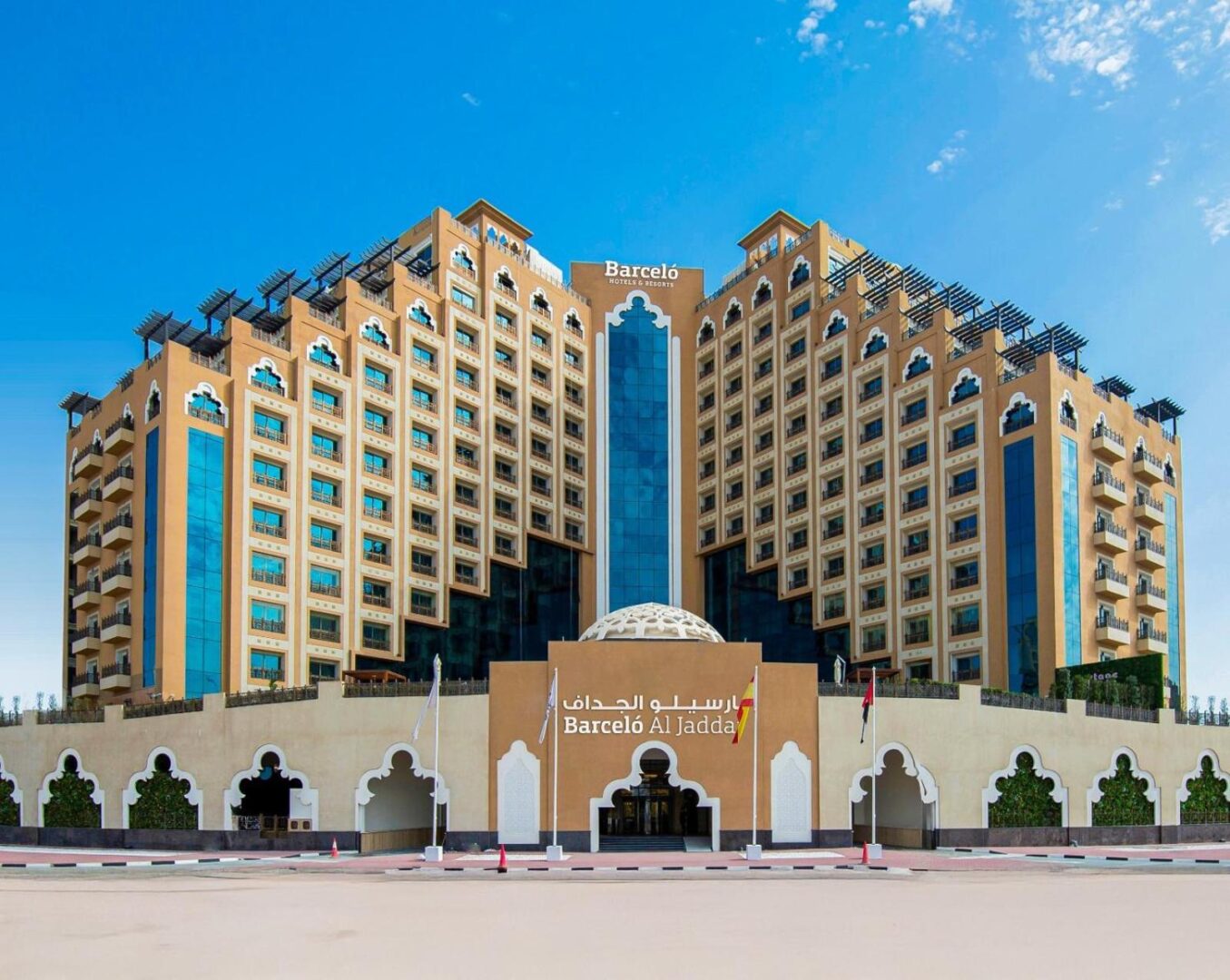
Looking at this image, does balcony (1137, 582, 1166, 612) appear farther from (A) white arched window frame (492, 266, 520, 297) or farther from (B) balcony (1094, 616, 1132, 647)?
(A) white arched window frame (492, 266, 520, 297)

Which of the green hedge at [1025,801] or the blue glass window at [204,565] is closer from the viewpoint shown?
the green hedge at [1025,801]

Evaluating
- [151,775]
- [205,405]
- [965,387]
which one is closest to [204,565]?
[205,405]

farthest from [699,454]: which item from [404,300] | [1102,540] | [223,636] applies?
[223,636]

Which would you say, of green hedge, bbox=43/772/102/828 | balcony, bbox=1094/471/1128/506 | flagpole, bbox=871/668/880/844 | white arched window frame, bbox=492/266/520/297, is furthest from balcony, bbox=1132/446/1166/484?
green hedge, bbox=43/772/102/828

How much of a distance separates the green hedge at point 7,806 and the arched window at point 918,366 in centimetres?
5660

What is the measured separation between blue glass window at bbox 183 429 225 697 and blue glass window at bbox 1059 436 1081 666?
4672 centimetres

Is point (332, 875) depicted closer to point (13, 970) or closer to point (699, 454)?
point (13, 970)

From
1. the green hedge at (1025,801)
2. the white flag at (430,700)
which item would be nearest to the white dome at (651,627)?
the white flag at (430,700)

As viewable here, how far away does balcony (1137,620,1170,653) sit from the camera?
7712 cm

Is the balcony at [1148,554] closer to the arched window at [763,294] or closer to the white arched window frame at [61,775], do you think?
the arched window at [763,294]

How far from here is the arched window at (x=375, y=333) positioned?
269 feet

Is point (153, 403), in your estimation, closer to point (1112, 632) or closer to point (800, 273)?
point (800, 273)

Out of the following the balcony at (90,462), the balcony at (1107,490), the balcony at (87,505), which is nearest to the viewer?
the balcony at (1107,490)

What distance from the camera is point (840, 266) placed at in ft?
297
